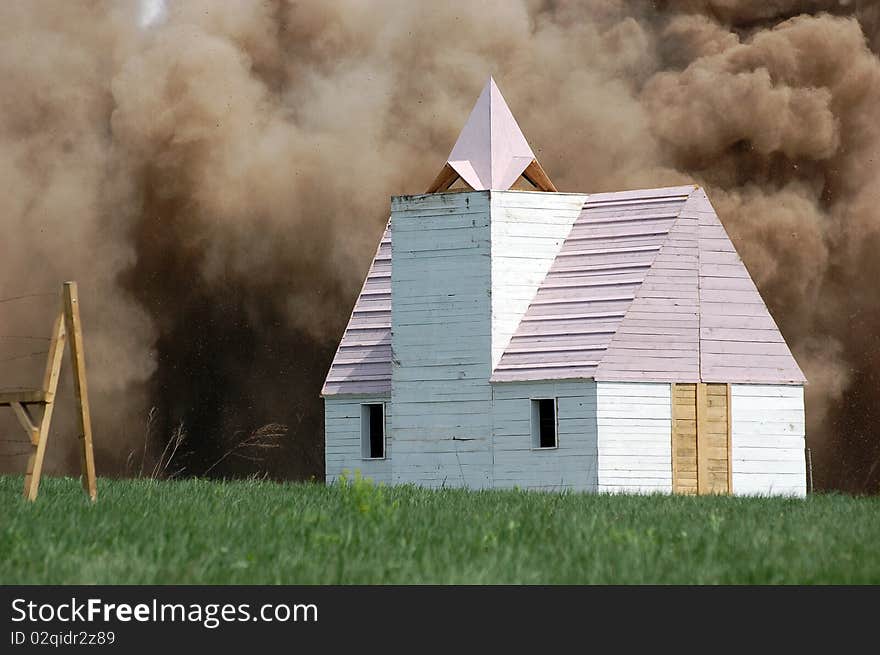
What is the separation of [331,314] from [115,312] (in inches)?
248

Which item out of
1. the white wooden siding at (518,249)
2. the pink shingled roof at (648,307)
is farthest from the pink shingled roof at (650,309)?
the white wooden siding at (518,249)

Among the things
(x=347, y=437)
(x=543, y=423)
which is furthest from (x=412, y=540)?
(x=347, y=437)

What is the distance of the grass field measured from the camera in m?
16.9

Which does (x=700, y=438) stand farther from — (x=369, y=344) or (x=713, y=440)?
(x=369, y=344)

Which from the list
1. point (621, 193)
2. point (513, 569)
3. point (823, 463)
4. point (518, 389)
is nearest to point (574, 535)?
point (513, 569)

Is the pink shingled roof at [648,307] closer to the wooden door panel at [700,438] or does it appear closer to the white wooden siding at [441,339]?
the wooden door panel at [700,438]

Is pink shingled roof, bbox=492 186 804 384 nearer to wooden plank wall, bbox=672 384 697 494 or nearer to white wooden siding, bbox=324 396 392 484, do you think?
wooden plank wall, bbox=672 384 697 494

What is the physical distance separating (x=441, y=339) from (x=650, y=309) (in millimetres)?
4065

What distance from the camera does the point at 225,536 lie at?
19531mm

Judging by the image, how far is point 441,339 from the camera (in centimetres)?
3494

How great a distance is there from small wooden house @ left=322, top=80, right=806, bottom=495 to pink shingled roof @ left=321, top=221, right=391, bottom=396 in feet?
8.46

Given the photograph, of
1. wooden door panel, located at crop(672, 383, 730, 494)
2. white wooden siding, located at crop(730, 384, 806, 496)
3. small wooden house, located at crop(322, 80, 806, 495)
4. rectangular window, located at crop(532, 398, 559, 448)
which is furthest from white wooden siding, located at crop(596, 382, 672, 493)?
white wooden siding, located at crop(730, 384, 806, 496)

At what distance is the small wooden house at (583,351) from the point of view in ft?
110

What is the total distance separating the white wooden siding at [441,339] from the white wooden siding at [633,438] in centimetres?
239
